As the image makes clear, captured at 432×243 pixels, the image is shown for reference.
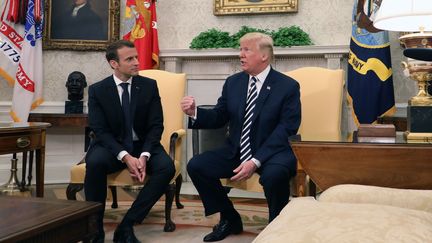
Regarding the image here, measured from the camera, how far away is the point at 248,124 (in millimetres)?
3117

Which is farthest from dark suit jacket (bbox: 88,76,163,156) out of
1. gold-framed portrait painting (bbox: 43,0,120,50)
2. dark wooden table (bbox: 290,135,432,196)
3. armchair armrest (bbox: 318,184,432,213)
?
gold-framed portrait painting (bbox: 43,0,120,50)

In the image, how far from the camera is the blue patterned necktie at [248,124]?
3070 millimetres

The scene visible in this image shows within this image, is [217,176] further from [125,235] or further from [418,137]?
[418,137]

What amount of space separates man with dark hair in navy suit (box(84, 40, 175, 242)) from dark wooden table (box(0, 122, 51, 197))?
37cm

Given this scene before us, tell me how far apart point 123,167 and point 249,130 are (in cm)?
85

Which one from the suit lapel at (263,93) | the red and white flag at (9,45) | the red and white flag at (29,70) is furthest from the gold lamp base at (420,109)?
the red and white flag at (9,45)

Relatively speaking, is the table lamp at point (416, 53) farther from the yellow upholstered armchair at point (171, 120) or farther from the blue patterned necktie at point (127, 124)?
the blue patterned necktie at point (127, 124)

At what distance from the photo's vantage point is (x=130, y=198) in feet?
14.8

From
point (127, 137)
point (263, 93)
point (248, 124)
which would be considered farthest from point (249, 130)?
point (127, 137)

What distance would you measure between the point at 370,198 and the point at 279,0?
422 cm

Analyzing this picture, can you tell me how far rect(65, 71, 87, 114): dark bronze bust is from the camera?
5188 millimetres

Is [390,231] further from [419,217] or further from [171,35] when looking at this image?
[171,35]

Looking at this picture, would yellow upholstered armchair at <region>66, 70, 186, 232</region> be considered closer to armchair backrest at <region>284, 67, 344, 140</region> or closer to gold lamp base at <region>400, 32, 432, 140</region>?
armchair backrest at <region>284, 67, 344, 140</region>

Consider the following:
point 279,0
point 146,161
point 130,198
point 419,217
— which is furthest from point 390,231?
point 279,0
